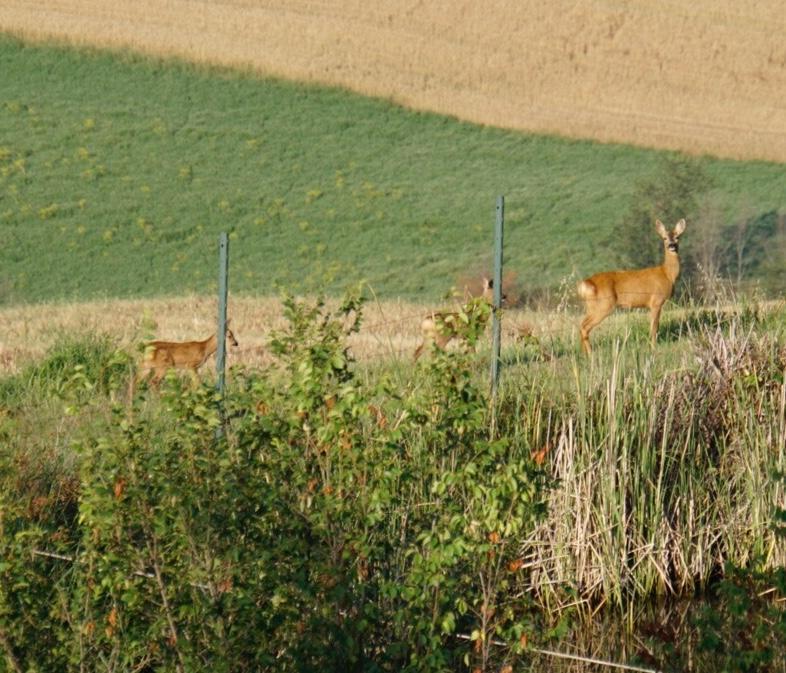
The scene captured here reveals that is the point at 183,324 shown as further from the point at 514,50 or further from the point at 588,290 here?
the point at 514,50

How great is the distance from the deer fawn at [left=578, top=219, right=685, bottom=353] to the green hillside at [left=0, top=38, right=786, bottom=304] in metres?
15.7

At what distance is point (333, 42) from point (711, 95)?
1181cm

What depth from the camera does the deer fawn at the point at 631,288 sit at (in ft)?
59.6

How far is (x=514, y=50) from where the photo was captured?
2024 inches

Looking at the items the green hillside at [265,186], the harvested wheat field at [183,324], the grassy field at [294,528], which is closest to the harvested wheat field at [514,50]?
the green hillside at [265,186]

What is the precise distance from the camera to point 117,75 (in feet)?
167

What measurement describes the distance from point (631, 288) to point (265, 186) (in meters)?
26.7

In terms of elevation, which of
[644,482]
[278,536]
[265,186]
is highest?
[265,186]

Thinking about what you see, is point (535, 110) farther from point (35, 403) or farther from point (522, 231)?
point (35, 403)

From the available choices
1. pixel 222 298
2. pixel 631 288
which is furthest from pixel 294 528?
pixel 631 288

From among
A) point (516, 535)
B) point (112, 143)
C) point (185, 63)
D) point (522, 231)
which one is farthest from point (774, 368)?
point (185, 63)

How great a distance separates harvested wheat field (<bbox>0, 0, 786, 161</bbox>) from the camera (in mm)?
48625

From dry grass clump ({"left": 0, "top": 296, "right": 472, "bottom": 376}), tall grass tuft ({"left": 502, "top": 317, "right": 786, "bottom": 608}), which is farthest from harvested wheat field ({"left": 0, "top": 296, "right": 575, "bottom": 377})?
tall grass tuft ({"left": 502, "top": 317, "right": 786, "bottom": 608})

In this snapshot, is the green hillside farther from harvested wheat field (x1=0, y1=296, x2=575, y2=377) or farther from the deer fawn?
the deer fawn
